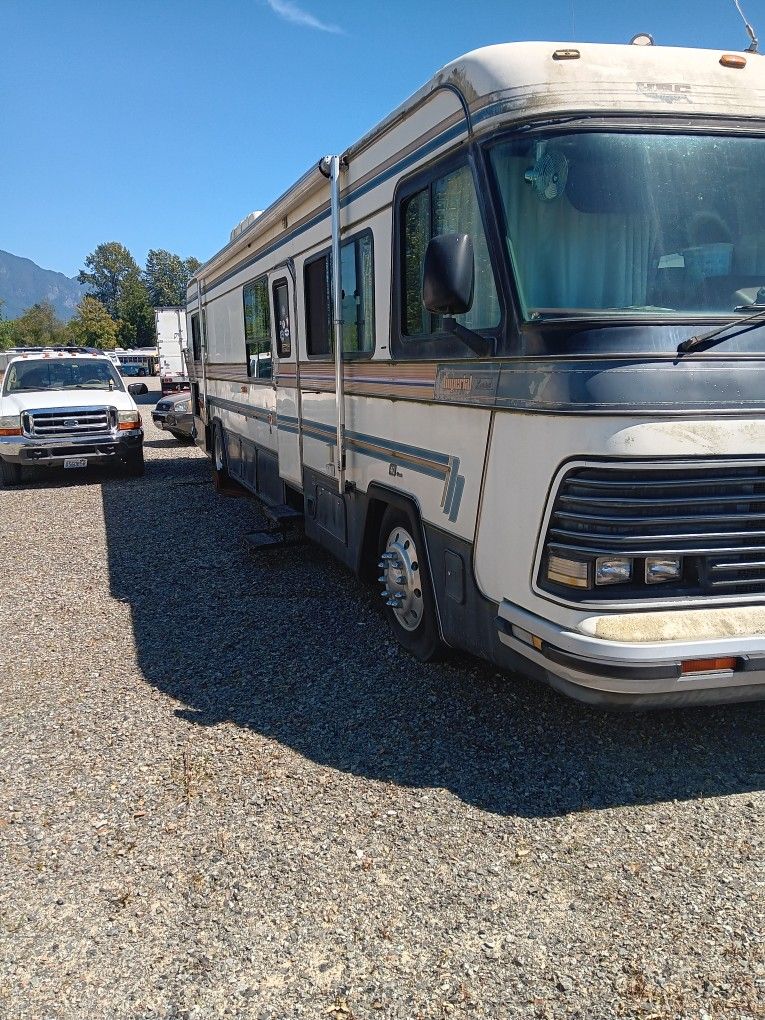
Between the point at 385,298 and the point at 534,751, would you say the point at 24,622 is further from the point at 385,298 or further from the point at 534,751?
the point at 534,751

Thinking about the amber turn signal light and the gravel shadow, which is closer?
the amber turn signal light

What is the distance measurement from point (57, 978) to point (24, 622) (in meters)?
3.60

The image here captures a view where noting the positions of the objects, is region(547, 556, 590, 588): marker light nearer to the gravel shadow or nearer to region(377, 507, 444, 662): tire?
the gravel shadow

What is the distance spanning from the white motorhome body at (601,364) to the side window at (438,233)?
0.7 inches

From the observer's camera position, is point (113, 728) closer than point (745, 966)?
No

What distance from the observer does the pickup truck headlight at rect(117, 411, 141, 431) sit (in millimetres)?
11312

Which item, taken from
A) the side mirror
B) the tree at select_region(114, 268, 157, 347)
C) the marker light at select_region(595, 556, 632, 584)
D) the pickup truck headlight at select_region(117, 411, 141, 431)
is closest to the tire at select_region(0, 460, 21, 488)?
the pickup truck headlight at select_region(117, 411, 141, 431)

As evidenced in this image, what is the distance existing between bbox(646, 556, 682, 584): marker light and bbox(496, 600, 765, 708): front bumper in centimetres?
16

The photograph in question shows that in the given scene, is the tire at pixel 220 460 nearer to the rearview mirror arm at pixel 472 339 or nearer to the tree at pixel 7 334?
the rearview mirror arm at pixel 472 339

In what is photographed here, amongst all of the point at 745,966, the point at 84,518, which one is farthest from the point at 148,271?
the point at 745,966

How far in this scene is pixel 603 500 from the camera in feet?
9.14

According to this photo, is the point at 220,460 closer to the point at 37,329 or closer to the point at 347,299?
the point at 347,299

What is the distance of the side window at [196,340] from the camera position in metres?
11.6

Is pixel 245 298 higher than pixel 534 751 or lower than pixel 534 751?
higher
